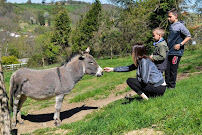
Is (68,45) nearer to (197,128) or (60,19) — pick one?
(60,19)

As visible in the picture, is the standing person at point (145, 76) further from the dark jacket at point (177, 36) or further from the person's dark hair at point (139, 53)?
the dark jacket at point (177, 36)

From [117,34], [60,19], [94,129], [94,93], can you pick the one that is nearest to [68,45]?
[60,19]

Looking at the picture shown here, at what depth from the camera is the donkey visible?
6.02 m

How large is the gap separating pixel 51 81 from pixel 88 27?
29.1m

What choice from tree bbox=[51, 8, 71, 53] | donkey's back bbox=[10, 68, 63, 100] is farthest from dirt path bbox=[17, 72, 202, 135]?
tree bbox=[51, 8, 71, 53]

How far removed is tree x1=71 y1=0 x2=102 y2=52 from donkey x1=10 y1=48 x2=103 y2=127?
27.6 meters

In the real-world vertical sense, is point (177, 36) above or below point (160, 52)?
above

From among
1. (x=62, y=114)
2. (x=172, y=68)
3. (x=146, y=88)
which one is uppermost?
(x=172, y=68)

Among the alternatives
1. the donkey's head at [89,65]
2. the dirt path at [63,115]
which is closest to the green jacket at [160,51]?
the donkey's head at [89,65]

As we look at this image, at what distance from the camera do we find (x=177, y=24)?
591 centimetres

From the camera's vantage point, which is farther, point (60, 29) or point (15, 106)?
point (60, 29)

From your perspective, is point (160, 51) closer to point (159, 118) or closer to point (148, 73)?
point (148, 73)

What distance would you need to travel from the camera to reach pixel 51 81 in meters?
6.08

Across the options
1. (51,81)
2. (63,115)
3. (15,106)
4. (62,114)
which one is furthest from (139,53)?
(15,106)
